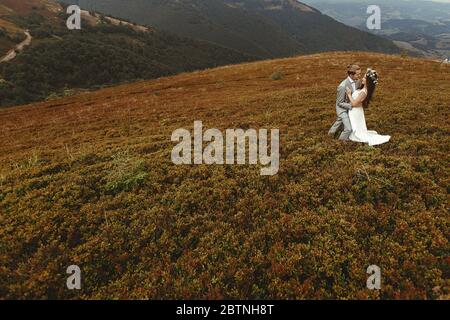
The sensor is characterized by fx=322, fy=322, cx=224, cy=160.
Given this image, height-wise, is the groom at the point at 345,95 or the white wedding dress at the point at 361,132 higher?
the groom at the point at 345,95

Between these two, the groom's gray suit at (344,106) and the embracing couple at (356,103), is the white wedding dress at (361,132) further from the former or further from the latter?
the groom's gray suit at (344,106)

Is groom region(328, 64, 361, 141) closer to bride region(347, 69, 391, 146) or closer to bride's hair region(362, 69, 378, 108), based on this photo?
bride region(347, 69, 391, 146)

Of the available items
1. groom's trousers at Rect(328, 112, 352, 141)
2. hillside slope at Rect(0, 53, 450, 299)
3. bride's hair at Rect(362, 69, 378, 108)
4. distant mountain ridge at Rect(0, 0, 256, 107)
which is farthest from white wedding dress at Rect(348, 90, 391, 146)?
distant mountain ridge at Rect(0, 0, 256, 107)

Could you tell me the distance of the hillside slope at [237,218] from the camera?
791 centimetres

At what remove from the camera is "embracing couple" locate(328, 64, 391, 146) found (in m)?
13.0

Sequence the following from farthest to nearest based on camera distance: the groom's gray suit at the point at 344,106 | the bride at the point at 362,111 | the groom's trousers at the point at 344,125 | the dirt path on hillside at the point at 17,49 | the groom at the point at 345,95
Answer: the dirt path on hillside at the point at 17,49 < the groom's trousers at the point at 344,125 < the groom's gray suit at the point at 344,106 < the bride at the point at 362,111 < the groom at the point at 345,95

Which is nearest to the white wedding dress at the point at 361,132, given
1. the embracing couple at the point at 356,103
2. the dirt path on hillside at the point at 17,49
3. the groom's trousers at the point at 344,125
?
the embracing couple at the point at 356,103

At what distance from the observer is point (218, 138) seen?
53.5ft

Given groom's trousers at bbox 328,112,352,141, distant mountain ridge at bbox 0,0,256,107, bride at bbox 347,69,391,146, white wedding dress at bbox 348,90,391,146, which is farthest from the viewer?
distant mountain ridge at bbox 0,0,256,107

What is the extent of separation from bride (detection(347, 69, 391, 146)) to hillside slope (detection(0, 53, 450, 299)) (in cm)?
58
